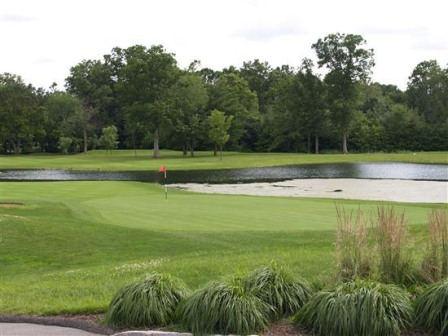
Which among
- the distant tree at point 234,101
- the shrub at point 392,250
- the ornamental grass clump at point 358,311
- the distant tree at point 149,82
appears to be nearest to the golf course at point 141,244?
the shrub at point 392,250

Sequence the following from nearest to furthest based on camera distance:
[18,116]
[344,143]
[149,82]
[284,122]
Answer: [149,82], [344,143], [284,122], [18,116]

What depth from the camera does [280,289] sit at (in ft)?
21.7

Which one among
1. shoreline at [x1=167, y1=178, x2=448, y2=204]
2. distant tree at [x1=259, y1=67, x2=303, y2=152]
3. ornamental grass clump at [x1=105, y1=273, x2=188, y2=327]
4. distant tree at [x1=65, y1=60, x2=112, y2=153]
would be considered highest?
distant tree at [x1=65, y1=60, x2=112, y2=153]

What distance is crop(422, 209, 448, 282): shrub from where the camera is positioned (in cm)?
675

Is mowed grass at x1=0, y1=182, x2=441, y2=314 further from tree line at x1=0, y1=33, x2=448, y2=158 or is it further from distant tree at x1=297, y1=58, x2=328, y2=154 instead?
distant tree at x1=297, y1=58, x2=328, y2=154

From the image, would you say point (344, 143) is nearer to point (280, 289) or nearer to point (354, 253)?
point (354, 253)

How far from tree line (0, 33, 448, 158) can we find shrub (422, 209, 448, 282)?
232 feet

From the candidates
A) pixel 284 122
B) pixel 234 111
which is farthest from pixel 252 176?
pixel 284 122

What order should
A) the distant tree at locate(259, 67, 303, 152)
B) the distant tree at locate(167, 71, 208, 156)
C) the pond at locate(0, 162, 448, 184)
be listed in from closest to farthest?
the pond at locate(0, 162, 448, 184) → the distant tree at locate(167, 71, 208, 156) → the distant tree at locate(259, 67, 303, 152)

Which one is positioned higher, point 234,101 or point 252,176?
point 234,101

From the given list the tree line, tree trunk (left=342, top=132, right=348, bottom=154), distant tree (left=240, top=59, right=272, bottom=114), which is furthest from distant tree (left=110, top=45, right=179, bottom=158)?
distant tree (left=240, top=59, right=272, bottom=114)

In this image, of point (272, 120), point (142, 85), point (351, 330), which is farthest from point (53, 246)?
point (272, 120)

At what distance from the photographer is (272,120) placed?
97.5 m

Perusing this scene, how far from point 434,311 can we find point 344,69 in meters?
84.7
